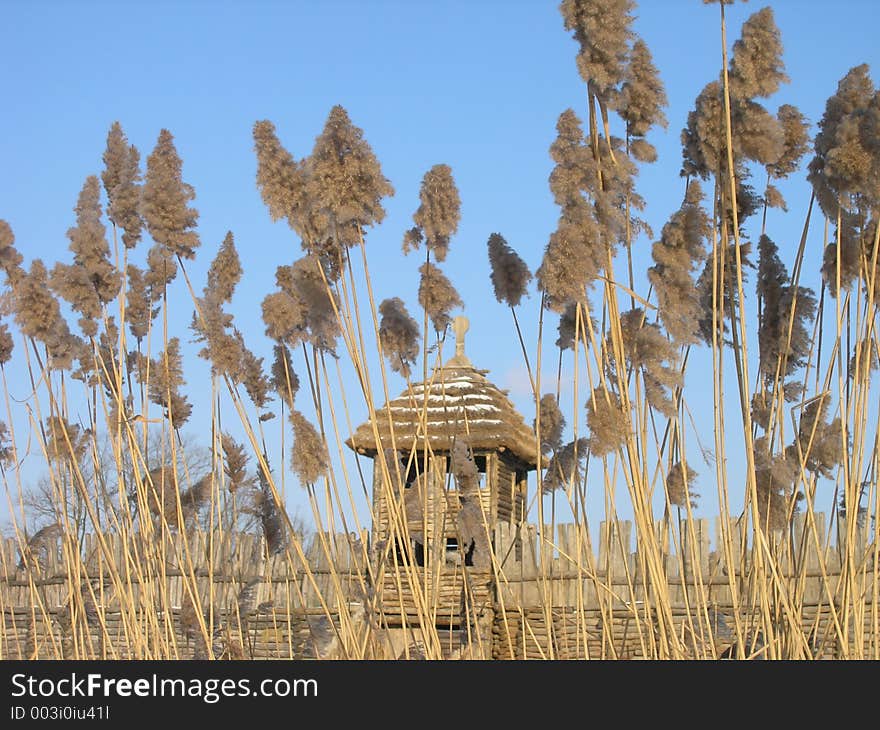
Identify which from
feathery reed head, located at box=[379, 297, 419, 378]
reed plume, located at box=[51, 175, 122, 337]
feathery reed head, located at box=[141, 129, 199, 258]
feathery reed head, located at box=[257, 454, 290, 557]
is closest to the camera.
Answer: feathery reed head, located at box=[379, 297, 419, 378]

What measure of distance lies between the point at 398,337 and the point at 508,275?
1.54 feet

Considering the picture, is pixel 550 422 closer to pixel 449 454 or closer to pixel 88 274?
pixel 88 274

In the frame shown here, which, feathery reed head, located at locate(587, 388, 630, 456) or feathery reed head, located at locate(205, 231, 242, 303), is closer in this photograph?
feathery reed head, located at locate(587, 388, 630, 456)

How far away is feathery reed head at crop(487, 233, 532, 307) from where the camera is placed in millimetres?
3893

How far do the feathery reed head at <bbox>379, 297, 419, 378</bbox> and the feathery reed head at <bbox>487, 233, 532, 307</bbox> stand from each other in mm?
353

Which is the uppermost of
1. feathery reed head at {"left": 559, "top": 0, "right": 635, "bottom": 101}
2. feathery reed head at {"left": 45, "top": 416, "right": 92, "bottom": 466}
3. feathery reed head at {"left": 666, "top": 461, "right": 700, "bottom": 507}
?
feathery reed head at {"left": 559, "top": 0, "right": 635, "bottom": 101}

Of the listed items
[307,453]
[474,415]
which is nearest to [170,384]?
[307,453]

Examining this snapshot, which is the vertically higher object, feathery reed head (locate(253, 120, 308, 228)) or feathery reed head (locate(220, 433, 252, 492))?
feathery reed head (locate(253, 120, 308, 228))

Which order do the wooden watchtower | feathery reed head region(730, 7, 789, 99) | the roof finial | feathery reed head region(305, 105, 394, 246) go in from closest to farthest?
feathery reed head region(730, 7, 789, 99) < feathery reed head region(305, 105, 394, 246) < the wooden watchtower < the roof finial

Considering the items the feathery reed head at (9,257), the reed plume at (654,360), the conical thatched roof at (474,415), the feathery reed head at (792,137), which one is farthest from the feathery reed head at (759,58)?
the conical thatched roof at (474,415)

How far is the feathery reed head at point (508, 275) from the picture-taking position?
12.8 ft

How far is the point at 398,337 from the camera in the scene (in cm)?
382

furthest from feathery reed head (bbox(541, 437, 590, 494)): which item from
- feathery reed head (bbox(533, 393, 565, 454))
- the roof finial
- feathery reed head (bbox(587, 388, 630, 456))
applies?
the roof finial

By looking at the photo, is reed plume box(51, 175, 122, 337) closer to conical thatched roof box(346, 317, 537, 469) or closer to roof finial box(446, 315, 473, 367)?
conical thatched roof box(346, 317, 537, 469)
